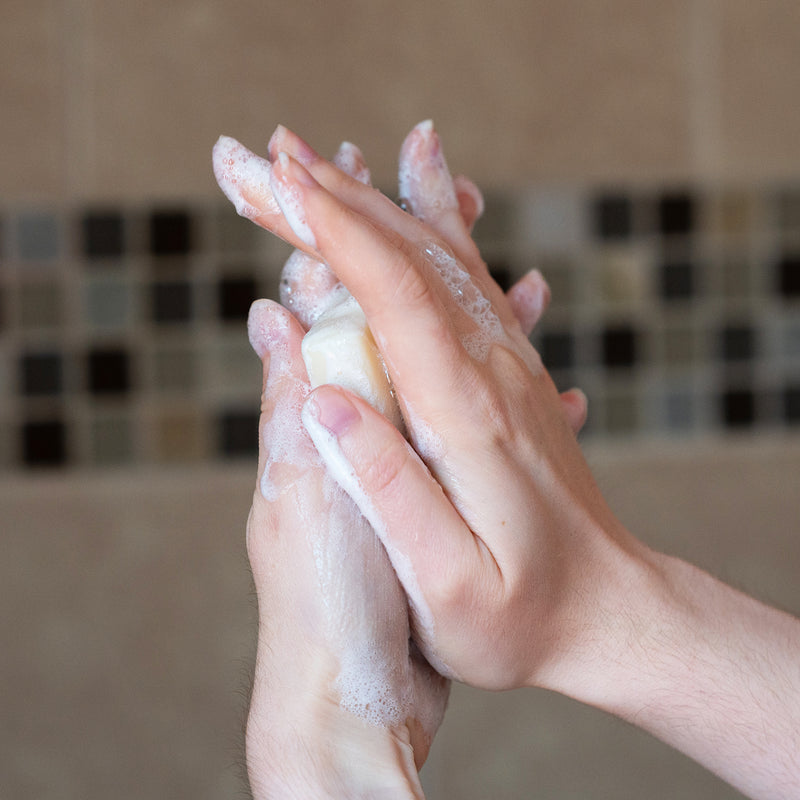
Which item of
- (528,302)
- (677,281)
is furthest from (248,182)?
(677,281)

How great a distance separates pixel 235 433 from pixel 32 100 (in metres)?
0.47

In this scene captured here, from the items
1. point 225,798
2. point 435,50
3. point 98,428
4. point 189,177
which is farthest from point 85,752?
point 435,50

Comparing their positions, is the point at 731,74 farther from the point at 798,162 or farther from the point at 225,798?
the point at 225,798

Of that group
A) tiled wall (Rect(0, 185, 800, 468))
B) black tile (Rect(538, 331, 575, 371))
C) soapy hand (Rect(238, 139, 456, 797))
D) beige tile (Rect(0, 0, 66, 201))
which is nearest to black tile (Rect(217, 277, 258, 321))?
tiled wall (Rect(0, 185, 800, 468))

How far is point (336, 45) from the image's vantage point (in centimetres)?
113

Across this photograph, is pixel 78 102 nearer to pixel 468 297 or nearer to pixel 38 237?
pixel 38 237

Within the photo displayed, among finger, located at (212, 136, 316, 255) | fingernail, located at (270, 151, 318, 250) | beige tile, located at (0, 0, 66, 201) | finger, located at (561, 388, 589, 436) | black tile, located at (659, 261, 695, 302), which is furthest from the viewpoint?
black tile, located at (659, 261, 695, 302)

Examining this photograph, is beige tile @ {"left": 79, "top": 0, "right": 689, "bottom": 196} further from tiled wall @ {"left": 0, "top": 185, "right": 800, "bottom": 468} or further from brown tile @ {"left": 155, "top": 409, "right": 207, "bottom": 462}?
brown tile @ {"left": 155, "top": 409, "right": 207, "bottom": 462}

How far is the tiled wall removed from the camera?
3.70ft

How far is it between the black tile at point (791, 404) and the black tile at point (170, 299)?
2.56 ft

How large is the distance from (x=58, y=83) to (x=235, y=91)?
209 mm

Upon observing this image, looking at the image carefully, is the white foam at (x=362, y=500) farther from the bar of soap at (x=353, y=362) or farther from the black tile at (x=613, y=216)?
the black tile at (x=613, y=216)

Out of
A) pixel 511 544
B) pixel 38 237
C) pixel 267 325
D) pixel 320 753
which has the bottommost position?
pixel 320 753

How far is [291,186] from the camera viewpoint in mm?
443
